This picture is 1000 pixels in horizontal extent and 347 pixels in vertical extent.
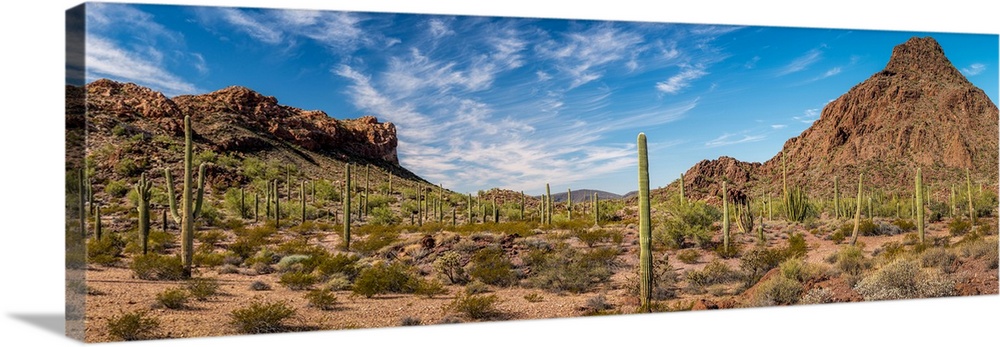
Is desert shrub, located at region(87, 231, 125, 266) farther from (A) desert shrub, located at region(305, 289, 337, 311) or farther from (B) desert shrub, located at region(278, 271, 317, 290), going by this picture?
(A) desert shrub, located at region(305, 289, 337, 311)

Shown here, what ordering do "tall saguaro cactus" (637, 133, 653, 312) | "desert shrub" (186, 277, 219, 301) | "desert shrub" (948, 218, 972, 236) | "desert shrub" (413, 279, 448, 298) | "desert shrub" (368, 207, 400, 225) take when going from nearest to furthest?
"desert shrub" (186, 277, 219, 301) → "desert shrub" (413, 279, 448, 298) → "tall saguaro cactus" (637, 133, 653, 312) → "desert shrub" (948, 218, 972, 236) → "desert shrub" (368, 207, 400, 225)

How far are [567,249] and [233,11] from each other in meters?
7.26

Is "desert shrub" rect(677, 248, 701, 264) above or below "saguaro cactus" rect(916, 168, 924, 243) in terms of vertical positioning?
below

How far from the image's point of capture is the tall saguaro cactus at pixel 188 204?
11.9 metres

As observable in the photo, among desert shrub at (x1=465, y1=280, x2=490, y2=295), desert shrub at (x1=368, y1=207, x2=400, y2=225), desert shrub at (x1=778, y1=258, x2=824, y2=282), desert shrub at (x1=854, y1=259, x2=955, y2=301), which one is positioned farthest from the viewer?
desert shrub at (x1=368, y1=207, x2=400, y2=225)

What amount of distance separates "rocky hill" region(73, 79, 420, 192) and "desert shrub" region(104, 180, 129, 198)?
16cm

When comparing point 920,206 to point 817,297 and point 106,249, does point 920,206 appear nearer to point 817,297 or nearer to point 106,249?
point 817,297

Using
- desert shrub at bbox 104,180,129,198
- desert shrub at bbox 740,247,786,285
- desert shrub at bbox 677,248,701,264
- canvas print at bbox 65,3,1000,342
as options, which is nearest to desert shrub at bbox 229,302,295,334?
canvas print at bbox 65,3,1000,342

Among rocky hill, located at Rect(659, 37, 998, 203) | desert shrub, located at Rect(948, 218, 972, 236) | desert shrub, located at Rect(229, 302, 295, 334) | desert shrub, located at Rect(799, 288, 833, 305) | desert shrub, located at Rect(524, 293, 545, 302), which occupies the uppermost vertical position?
rocky hill, located at Rect(659, 37, 998, 203)

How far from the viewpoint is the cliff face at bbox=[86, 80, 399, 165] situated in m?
10.4

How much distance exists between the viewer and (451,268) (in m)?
12.8

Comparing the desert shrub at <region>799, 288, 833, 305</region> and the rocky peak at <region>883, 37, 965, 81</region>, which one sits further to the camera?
the rocky peak at <region>883, 37, 965, 81</region>

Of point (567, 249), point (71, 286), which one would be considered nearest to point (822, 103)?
point (567, 249)

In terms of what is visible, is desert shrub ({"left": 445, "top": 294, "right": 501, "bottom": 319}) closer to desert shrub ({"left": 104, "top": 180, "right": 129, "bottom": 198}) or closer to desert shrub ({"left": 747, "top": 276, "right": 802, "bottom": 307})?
desert shrub ({"left": 747, "top": 276, "right": 802, "bottom": 307})
